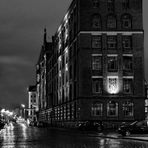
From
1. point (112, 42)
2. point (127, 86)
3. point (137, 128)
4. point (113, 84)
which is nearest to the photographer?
point (137, 128)

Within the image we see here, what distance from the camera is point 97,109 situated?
69.7 metres

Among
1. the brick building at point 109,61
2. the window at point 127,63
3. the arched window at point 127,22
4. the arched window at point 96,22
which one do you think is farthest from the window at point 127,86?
the arched window at point 96,22

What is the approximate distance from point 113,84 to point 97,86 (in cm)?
274

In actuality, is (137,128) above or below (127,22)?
below

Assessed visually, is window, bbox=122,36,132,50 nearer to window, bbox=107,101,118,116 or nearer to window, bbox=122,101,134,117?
window, bbox=122,101,134,117

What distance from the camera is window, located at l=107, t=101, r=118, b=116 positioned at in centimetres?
6969

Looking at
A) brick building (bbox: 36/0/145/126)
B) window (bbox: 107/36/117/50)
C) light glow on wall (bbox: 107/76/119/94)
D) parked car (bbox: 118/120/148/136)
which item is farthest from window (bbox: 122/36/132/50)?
parked car (bbox: 118/120/148/136)

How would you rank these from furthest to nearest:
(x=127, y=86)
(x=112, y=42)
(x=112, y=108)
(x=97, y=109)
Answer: (x=112, y=42)
(x=127, y=86)
(x=112, y=108)
(x=97, y=109)

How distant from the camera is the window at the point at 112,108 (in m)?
69.7

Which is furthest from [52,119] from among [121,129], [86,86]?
[121,129]

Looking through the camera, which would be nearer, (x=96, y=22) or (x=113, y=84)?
(x=113, y=84)

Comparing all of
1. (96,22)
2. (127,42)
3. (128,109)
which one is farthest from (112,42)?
(128,109)

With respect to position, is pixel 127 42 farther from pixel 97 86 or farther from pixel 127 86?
pixel 97 86

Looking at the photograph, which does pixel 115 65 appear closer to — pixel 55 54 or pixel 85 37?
pixel 85 37
